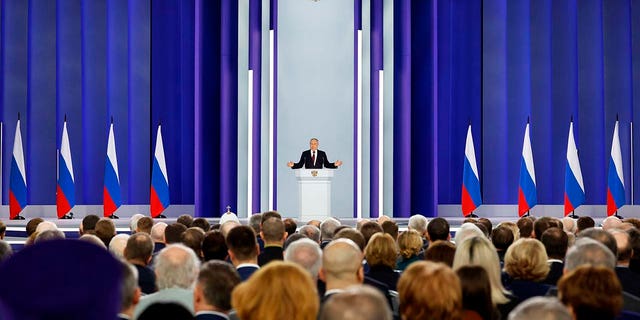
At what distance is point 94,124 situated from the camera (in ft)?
55.0

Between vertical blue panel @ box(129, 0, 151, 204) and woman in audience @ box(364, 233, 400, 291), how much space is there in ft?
41.7

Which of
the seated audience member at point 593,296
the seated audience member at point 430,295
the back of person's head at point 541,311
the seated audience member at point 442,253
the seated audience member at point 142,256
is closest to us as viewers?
the back of person's head at point 541,311

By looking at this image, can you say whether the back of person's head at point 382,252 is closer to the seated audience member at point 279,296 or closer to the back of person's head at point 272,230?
the back of person's head at point 272,230

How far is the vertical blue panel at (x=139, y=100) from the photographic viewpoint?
16.7 meters

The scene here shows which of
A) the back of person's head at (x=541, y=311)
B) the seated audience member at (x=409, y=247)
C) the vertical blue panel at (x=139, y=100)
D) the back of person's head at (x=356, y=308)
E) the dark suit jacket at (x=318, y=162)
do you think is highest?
the vertical blue panel at (x=139, y=100)

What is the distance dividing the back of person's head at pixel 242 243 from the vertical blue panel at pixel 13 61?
531 inches

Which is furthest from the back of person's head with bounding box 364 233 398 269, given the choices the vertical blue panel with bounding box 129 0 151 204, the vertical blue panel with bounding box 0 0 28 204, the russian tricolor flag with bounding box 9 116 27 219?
the vertical blue panel with bounding box 0 0 28 204

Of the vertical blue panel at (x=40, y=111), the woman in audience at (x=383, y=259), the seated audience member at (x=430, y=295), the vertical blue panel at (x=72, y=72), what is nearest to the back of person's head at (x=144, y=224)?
the woman in audience at (x=383, y=259)

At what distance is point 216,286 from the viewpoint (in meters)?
3.07

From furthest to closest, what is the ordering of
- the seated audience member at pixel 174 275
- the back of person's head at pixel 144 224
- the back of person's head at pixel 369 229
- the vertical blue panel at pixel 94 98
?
the vertical blue panel at pixel 94 98, the back of person's head at pixel 144 224, the back of person's head at pixel 369 229, the seated audience member at pixel 174 275

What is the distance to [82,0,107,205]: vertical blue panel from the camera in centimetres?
1658

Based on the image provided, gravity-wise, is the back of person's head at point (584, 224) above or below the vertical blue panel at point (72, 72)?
below

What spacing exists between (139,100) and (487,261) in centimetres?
1416

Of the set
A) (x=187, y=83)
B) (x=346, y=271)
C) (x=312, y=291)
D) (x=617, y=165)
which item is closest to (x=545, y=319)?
(x=312, y=291)
